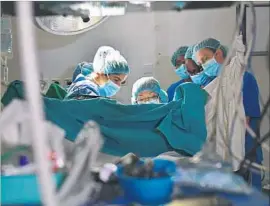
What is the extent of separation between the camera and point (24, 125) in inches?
32.9

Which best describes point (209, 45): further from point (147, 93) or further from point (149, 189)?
point (149, 189)

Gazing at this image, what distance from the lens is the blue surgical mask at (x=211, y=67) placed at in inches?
89.6

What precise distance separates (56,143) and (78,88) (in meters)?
1.31

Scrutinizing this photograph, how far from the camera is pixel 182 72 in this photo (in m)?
2.79

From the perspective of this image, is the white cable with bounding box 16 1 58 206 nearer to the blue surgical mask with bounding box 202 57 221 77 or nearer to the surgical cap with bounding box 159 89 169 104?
the blue surgical mask with bounding box 202 57 221 77

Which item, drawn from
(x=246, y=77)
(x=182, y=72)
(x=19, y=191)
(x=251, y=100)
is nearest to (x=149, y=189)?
(x=19, y=191)

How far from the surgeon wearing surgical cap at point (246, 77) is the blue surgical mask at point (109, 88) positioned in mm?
487

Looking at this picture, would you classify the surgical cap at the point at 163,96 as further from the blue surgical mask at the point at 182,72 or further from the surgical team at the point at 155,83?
the blue surgical mask at the point at 182,72

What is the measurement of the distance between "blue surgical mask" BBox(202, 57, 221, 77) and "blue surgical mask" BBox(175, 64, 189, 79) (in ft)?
1.25

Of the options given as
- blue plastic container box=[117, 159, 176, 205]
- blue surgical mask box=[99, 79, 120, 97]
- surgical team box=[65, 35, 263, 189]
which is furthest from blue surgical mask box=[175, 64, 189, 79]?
blue plastic container box=[117, 159, 176, 205]

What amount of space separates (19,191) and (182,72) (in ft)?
6.61

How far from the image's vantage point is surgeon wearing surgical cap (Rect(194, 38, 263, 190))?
205 cm

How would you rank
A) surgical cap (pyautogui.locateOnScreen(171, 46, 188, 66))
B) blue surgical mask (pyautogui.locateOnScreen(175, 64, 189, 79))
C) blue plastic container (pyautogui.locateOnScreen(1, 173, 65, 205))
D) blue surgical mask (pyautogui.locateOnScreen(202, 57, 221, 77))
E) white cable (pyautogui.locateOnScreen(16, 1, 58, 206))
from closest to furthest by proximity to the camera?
white cable (pyautogui.locateOnScreen(16, 1, 58, 206))
blue plastic container (pyautogui.locateOnScreen(1, 173, 65, 205))
blue surgical mask (pyautogui.locateOnScreen(202, 57, 221, 77))
blue surgical mask (pyautogui.locateOnScreen(175, 64, 189, 79))
surgical cap (pyautogui.locateOnScreen(171, 46, 188, 66))

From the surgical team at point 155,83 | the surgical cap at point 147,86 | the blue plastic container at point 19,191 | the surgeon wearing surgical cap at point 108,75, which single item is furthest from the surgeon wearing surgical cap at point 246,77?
the blue plastic container at point 19,191
